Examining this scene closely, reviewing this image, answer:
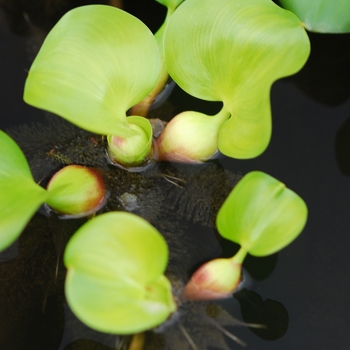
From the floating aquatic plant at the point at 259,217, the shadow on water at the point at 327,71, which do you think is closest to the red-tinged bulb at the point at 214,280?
the floating aquatic plant at the point at 259,217

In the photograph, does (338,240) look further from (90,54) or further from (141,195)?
(90,54)

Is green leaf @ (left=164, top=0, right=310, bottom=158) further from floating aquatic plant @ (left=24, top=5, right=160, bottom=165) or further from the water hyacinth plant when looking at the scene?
the water hyacinth plant

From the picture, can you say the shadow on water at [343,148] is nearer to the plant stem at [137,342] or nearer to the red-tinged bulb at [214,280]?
the red-tinged bulb at [214,280]

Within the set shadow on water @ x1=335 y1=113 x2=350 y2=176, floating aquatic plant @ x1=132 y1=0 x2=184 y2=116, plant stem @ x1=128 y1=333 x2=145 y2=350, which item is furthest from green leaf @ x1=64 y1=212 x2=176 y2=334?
shadow on water @ x1=335 y1=113 x2=350 y2=176

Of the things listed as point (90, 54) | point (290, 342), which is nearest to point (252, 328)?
point (290, 342)

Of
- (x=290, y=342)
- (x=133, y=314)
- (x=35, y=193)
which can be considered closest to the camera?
(x=133, y=314)

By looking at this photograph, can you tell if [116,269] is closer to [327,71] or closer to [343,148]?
[343,148]
